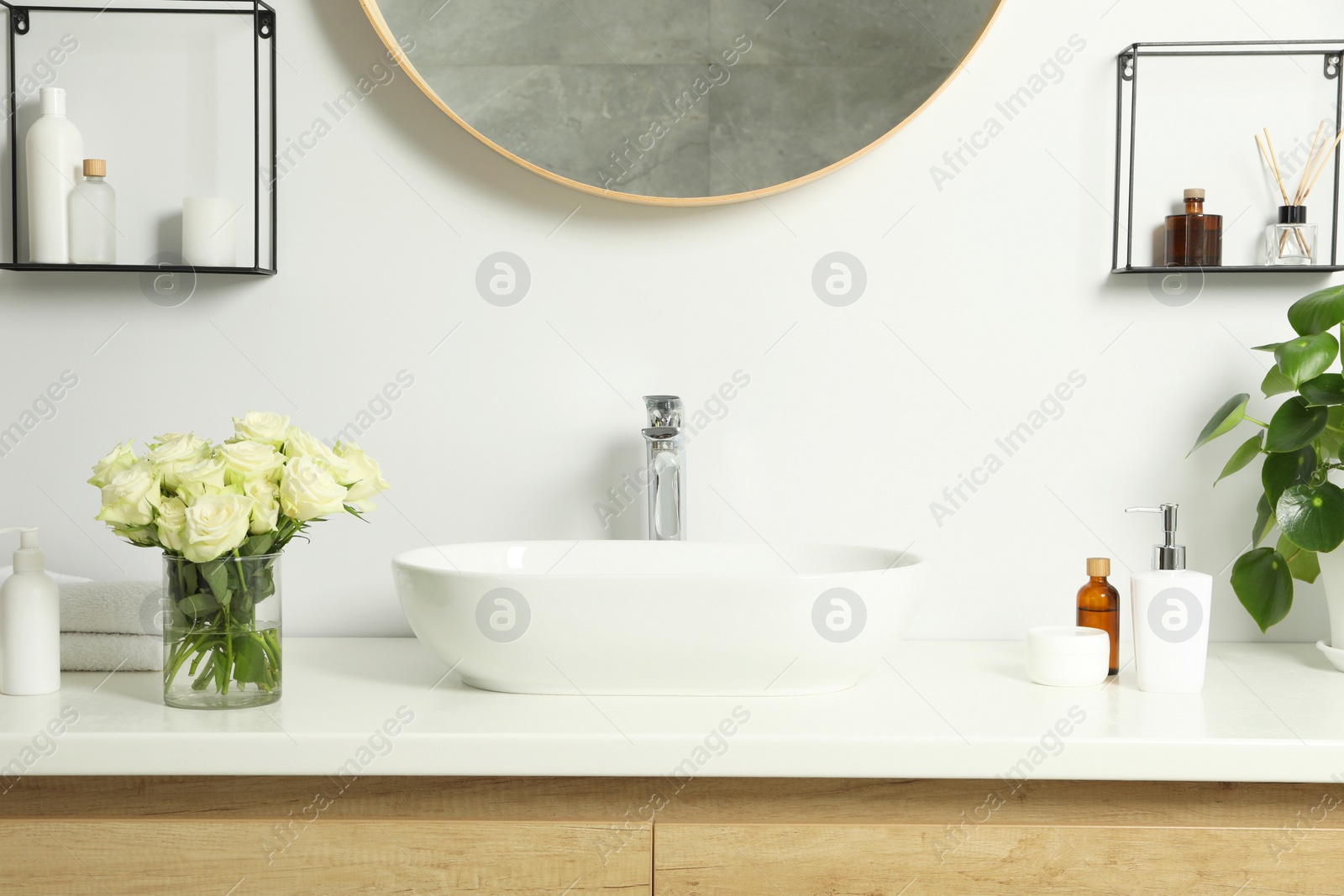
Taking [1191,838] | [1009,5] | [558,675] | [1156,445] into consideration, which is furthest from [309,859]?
[1009,5]

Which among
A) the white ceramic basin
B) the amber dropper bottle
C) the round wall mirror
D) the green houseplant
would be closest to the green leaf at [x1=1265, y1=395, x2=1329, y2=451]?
the green houseplant

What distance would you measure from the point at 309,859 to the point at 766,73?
39.0 inches

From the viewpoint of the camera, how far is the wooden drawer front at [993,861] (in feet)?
2.60

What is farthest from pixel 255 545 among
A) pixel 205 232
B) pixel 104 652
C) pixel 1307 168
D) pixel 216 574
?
pixel 1307 168

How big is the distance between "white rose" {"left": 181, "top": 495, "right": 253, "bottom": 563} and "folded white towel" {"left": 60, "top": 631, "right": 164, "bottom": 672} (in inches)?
9.0

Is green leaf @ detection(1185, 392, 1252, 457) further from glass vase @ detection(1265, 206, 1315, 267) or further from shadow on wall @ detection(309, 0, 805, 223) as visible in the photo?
shadow on wall @ detection(309, 0, 805, 223)

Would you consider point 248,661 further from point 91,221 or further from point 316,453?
point 91,221

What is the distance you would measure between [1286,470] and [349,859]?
1.02 metres

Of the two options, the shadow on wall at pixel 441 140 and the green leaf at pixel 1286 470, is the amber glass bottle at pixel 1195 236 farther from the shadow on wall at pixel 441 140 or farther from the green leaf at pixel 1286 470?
the shadow on wall at pixel 441 140

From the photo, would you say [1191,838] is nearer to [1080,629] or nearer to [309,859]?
[1080,629]

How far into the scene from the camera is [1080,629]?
103cm

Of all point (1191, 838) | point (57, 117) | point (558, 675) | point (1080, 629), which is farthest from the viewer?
point (57, 117)

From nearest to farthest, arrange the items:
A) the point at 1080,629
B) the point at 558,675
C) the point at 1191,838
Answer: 1. the point at 1191,838
2. the point at 558,675
3. the point at 1080,629

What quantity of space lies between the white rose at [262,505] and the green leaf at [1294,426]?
980 millimetres
